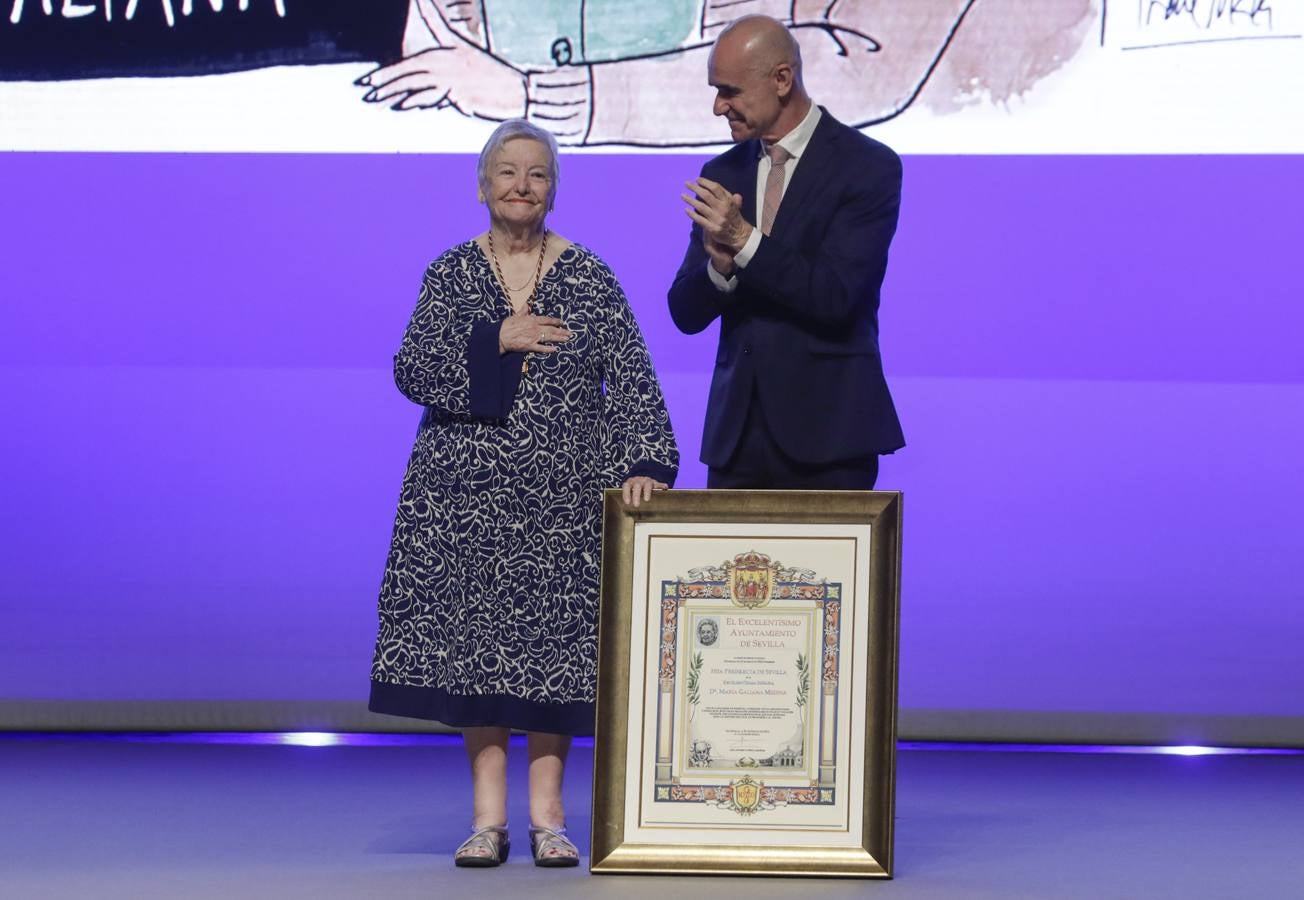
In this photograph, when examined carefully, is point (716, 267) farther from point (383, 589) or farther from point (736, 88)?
point (383, 589)

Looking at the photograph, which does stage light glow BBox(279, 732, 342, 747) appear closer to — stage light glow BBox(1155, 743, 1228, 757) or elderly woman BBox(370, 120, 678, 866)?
elderly woman BBox(370, 120, 678, 866)

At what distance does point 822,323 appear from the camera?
121 inches

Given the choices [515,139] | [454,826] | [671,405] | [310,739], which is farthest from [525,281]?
[310,739]

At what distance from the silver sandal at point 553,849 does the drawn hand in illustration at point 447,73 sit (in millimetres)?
2060

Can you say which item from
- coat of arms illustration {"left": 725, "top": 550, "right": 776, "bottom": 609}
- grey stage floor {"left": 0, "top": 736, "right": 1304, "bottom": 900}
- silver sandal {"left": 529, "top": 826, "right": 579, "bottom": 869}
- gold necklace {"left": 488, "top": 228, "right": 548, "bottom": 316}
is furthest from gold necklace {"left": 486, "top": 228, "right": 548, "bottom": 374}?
grey stage floor {"left": 0, "top": 736, "right": 1304, "bottom": 900}

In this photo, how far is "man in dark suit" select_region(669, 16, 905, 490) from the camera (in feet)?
10.0

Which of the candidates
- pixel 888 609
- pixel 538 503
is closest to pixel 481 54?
pixel 538 503

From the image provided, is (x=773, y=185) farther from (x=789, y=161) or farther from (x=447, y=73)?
(x=447, y=73)

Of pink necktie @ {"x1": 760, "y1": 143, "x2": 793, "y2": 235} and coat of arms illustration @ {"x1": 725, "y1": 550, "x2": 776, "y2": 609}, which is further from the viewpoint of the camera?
pink necktie @ {"x1": 760, "y1": 143, "x2": 793, "y2": 235}

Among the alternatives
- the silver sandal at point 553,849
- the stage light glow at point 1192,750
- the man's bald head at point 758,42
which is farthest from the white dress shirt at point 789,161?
the stage light glow at point 1192,750

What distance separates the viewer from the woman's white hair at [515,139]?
3.04m

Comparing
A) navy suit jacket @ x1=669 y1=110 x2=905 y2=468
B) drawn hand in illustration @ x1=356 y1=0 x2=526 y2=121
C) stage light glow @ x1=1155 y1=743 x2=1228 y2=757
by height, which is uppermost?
drawn hand in illustration @ x1=356 y1=0 x2=526 y2=121

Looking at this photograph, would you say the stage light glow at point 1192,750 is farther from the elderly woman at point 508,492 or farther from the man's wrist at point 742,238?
the man's wrist at point 742,238

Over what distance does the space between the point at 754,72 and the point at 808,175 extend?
0.64 feet
